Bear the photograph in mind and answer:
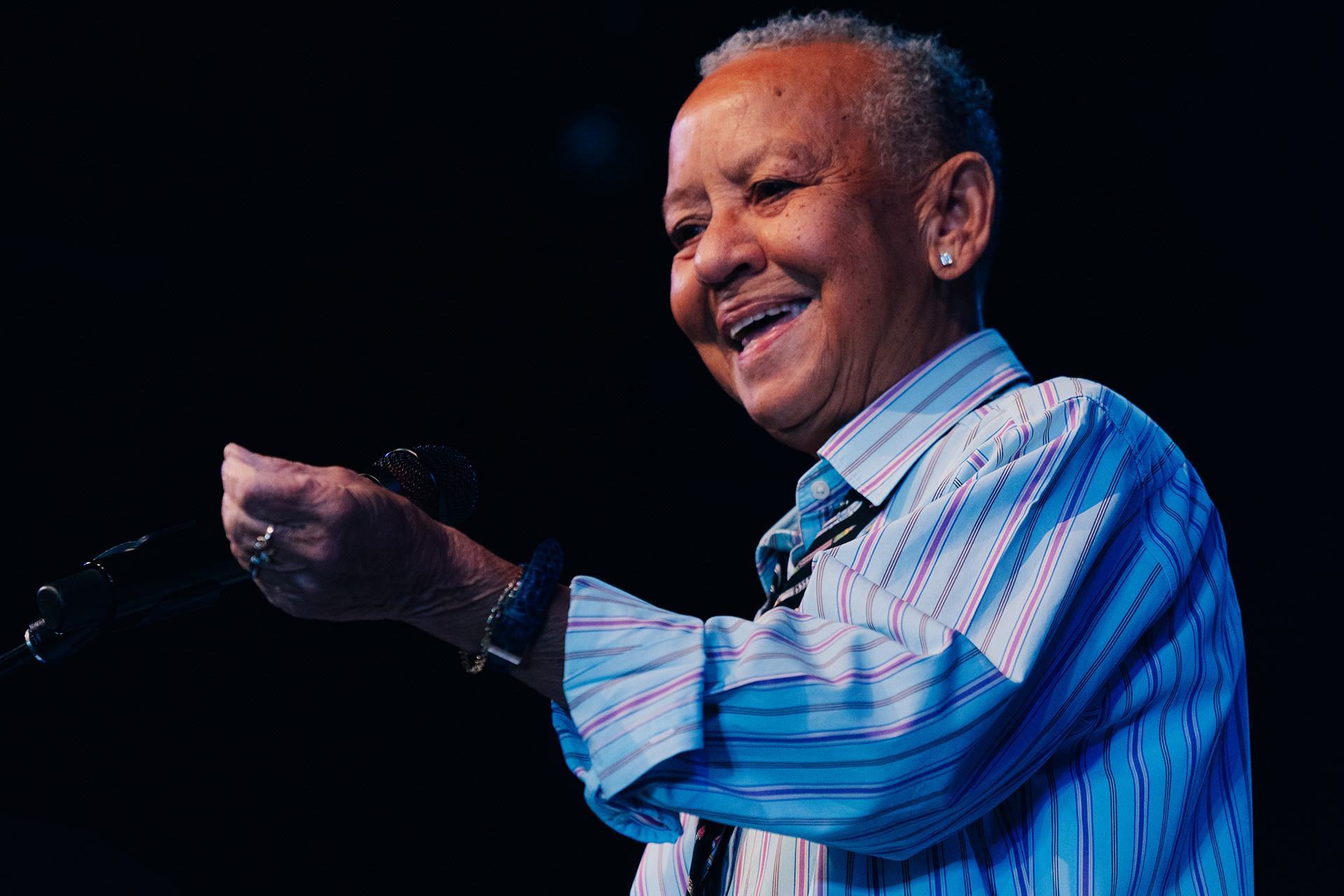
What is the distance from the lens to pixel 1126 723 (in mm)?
1051

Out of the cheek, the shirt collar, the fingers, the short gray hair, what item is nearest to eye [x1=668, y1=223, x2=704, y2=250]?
the cheek

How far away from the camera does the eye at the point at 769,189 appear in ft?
4.79

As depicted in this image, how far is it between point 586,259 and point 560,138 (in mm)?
346

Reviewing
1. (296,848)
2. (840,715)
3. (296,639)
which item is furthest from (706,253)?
(296,848)

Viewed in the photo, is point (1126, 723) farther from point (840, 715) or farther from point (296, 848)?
point (296, 848)

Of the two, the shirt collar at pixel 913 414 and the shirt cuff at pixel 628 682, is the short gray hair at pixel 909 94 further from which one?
the shirt cuff at pixel 628 682

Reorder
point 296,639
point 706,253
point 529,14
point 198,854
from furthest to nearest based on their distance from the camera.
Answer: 1. point 529,14
2. point 296,639
3. point 198,854
4. point 706,253

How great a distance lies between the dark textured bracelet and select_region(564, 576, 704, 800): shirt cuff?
0.03 m

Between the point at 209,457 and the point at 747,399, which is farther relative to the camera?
the point at 209,457

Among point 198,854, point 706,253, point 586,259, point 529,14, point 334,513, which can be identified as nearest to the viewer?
point 334,513

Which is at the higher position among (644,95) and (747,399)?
(644,95)

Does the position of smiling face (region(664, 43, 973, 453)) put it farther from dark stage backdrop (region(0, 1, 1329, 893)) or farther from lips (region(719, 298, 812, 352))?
dark stage backdrop (region(0, 1, 1329, 893))

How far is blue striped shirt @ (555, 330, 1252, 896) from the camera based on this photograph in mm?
802

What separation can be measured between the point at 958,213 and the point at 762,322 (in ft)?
1.25
